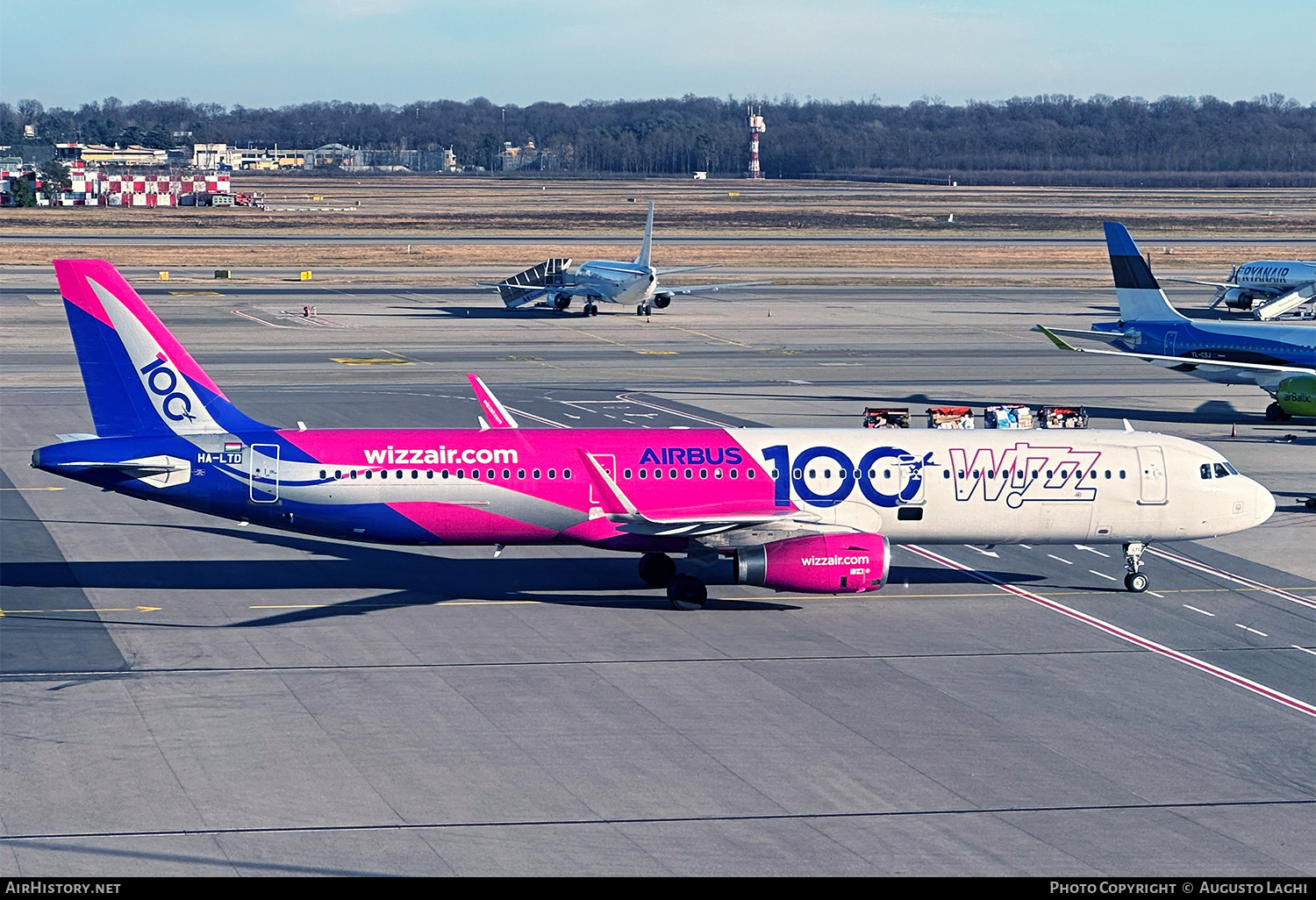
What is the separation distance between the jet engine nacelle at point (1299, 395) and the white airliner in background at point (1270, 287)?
4963cm

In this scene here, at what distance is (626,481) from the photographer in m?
38.7

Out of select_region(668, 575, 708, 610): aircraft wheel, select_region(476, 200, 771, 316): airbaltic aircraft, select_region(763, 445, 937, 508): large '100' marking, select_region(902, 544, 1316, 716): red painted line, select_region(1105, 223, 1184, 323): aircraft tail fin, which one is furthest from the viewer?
select_region(476, 200, 771, 316): airbaltic aircraft

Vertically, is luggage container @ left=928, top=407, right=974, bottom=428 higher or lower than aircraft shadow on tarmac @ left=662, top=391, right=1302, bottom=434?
higher

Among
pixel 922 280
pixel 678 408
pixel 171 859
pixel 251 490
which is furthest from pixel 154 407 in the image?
pixel 922 280

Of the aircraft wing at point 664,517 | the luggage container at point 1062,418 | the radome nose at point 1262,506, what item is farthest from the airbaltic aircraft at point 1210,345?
the aircraft wing at point 664,517

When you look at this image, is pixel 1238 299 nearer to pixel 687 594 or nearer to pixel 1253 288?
pixel 1253 288

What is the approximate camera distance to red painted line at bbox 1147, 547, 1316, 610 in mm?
40125

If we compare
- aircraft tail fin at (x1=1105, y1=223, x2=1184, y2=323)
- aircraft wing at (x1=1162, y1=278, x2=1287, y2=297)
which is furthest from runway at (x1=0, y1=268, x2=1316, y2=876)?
aircraft wing at (x1=1162, y1=278, x2=1287, y2=297)

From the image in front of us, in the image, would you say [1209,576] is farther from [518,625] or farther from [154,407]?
[154,407]

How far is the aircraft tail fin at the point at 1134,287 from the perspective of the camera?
7075cm

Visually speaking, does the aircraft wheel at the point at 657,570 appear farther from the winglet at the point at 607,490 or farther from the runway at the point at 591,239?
the runway at the point at 591,239

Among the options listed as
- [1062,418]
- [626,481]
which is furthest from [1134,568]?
[1062,418]

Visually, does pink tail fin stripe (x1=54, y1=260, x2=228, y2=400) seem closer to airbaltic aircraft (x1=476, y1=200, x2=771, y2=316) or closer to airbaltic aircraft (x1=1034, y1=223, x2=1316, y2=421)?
airbaltic aircraft (x1=1034, y1=223, x2=1316, y2=421)

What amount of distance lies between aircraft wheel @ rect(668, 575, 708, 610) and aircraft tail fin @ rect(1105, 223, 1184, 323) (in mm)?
39250
